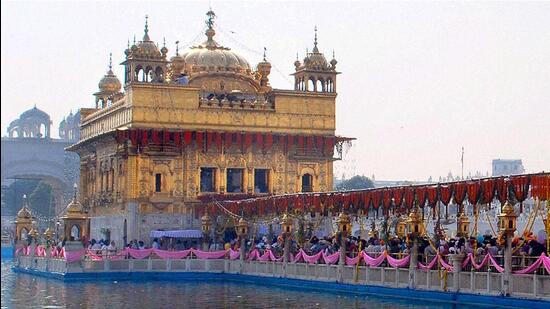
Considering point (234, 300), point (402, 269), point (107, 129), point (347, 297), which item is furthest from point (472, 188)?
point (107, 129)

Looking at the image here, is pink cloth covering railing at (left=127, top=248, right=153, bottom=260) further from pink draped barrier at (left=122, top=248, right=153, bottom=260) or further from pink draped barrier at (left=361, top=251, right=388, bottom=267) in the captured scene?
pink draped barrier at (left=361, top=251, right=388, bottom=267)

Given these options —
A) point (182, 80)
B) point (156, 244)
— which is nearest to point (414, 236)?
point (156, 244)

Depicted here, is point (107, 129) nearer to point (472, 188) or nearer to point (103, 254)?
point (103, 254)

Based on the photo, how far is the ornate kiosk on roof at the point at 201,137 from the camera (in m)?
37.3

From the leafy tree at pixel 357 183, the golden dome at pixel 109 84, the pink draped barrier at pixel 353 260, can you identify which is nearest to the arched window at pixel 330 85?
the golden dome at pixel 109 84

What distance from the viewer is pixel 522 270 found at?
18.1 m

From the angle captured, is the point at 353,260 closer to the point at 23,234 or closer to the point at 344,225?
the point at 344,225

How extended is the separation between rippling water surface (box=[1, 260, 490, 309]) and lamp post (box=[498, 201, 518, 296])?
1.36m

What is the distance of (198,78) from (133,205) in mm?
6125

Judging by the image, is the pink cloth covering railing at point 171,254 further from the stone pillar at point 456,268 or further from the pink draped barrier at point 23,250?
the stone pillar at point 456,268

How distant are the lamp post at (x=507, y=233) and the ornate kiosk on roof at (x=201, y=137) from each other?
2011cm

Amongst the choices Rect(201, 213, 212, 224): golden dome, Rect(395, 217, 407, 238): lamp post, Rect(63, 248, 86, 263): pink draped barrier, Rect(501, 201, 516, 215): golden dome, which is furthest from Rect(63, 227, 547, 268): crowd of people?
Rect(395, 217, 407, 238): lamp post

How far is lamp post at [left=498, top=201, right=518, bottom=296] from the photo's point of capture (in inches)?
715

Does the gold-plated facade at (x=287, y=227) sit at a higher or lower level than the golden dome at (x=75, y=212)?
lower
